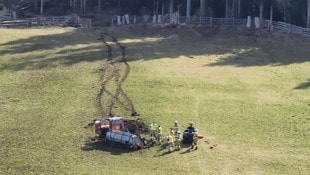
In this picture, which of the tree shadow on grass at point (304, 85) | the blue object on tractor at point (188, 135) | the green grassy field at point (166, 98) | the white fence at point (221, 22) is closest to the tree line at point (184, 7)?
the white fence at point (221, 22)

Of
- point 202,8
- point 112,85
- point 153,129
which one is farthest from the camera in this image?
point 202,8

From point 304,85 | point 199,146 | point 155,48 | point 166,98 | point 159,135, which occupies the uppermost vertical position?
point 155,48

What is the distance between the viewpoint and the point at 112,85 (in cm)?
4947

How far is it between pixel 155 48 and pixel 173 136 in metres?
27.6

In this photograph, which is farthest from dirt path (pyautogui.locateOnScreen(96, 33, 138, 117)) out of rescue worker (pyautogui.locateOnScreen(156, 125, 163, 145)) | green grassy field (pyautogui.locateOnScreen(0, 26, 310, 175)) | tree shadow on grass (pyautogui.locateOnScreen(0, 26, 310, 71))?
rescue worker (pyautogui.locateOnScreen(156, 125, 163, 145))

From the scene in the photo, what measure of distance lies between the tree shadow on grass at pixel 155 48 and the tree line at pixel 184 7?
334 inches

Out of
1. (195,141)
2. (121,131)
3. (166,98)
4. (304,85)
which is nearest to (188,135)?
(195,141)

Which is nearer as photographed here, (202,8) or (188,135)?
(188,135)

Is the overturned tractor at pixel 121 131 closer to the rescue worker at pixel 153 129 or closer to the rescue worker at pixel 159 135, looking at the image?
the rescue worker at pixel 153 129

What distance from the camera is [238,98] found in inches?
1879

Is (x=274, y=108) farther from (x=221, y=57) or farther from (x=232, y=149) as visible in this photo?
(x=221, y=57)

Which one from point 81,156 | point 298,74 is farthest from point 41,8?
point 81,156

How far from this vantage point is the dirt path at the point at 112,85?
44.2 metres

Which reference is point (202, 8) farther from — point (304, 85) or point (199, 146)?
point (199, 146)
